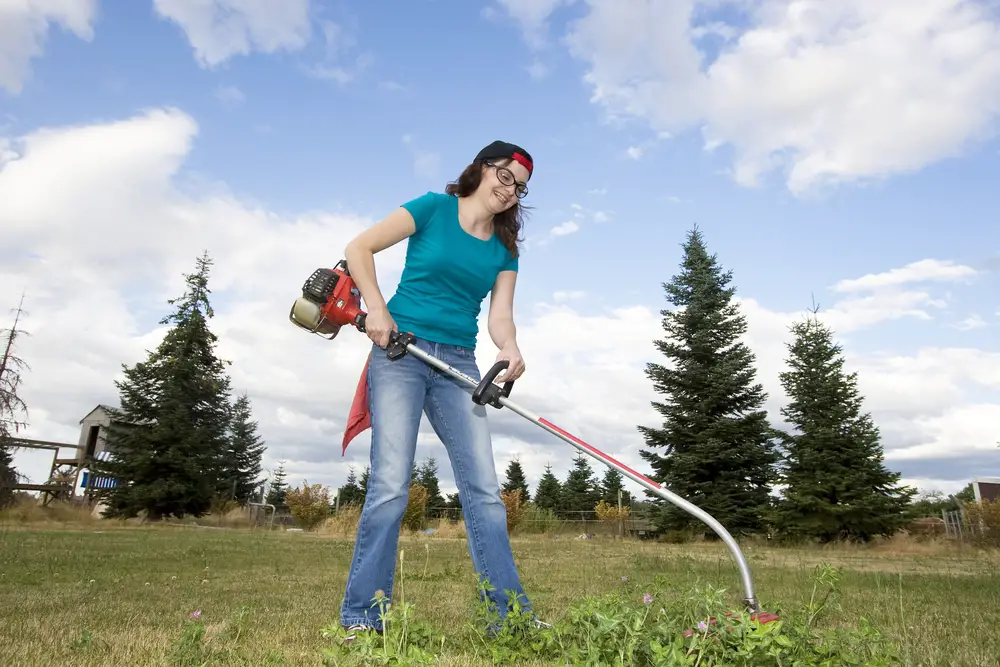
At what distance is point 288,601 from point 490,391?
2.37 m

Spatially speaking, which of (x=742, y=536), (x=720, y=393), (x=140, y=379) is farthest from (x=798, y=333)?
(x=140, y=379)

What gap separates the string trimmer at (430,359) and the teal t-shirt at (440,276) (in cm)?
18

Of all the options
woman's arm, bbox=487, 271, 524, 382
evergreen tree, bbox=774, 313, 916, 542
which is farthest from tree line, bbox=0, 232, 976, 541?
woman's arm, bbox=487, 271, 524, 382

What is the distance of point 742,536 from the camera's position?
18281 millimetres

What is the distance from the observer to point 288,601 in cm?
443

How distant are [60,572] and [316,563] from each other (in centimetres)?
244

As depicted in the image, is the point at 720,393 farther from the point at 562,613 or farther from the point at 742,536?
the point at 562,613

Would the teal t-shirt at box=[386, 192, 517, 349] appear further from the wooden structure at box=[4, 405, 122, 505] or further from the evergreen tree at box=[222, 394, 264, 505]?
the evergreen tree at box=[222, 394, 264, 505]

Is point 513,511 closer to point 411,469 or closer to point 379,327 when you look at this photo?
point 411,469

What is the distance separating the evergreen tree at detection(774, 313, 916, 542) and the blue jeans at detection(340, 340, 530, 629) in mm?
17059

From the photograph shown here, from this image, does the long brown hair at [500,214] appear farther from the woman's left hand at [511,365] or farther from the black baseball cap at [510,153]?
the woman's left hand at [511,365]

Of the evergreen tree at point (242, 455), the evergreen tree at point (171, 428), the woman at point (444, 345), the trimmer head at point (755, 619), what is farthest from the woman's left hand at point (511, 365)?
the evergreen tree at point (242, 455)

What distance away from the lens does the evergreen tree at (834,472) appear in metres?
18.0

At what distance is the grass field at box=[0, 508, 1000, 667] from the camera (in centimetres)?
272
